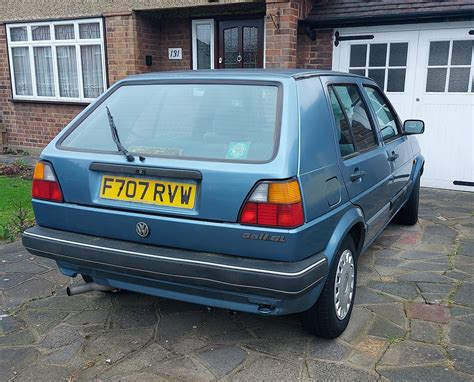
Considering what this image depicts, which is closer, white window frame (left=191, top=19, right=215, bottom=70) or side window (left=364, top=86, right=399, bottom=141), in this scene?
side window (left=364, top=86, right=399, bottom=141)

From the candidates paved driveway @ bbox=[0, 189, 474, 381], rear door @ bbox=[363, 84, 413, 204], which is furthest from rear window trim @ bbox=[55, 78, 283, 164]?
rear door @ bbox=[363, 84, 413, 204]

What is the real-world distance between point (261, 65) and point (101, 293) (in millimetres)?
5998

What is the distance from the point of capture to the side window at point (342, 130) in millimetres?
2937

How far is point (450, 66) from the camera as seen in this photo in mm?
6918

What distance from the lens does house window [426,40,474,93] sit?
6.80 metres

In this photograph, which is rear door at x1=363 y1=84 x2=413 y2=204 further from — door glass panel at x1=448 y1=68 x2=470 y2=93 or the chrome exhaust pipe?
door glass panel at x1=448 y1=68 x2=470 y2=93

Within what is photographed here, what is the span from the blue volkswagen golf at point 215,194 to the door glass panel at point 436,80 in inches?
181

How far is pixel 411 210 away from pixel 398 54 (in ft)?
10.0

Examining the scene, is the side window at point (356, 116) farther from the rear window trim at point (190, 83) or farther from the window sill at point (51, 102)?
the window sill at point (51, 102)

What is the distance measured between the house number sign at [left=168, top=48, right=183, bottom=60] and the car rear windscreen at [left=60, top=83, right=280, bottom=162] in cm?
638

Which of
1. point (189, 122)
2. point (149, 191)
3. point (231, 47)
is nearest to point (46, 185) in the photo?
point (149, 191)

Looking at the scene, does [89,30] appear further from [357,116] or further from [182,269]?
[182,269]

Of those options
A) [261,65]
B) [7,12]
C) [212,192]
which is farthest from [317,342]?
[7,12]

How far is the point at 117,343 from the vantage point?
9.52 feet
